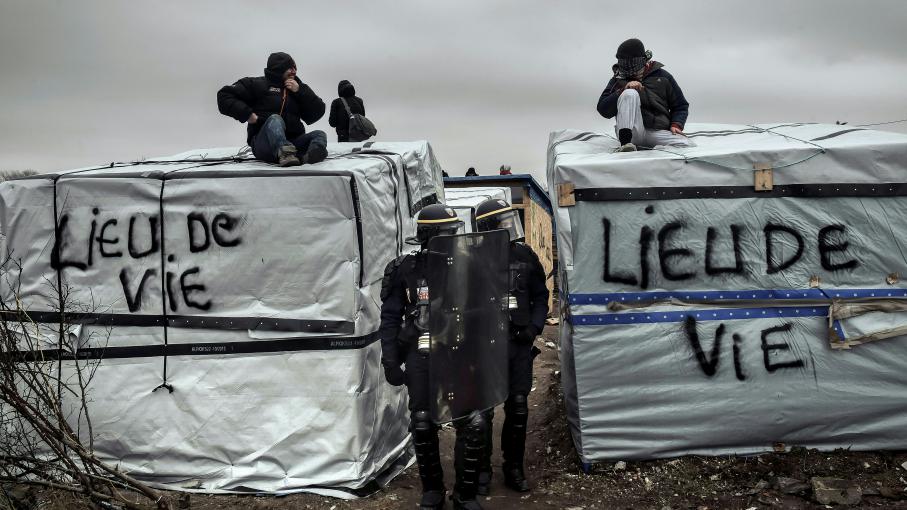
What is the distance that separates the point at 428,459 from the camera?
4992mm

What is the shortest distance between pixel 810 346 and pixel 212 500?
466cm

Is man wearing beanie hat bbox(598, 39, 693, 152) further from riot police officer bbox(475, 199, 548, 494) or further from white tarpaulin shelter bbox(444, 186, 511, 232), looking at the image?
white tarpaulin shelter bbox(444, 186, 511, 232)

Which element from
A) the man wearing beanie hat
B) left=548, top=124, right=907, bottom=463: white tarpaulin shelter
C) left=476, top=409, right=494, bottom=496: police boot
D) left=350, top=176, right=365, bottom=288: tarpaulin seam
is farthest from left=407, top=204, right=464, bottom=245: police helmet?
the man wearing beanie hat

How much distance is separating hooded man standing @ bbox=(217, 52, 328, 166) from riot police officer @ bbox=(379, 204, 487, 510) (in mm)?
1477

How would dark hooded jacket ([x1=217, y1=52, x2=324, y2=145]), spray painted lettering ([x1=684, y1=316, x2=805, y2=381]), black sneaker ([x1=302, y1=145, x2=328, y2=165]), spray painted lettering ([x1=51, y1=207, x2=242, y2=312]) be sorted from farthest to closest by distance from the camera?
dark hooded jacket ([x1=217, y1=52, x2=324, y2=145]) < black sneaker ([x1=302, y1=145, x2=328, y2=165]) < spray painted lettering ([x1=51, y1=207, x2=242, y2=312]) < spray painted lettering ([x1=684, y1=316, x2=805, y2=381])

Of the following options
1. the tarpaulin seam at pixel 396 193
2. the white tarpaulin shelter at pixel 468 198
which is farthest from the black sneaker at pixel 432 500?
the white tarpaulin shelter at pixel 468 198

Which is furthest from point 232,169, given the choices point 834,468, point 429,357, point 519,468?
point 834,468

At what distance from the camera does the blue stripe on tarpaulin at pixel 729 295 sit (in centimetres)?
537

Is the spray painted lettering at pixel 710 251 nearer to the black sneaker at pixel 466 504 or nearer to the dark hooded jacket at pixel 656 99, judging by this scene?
the dark hooded jacket at pixel 656 99

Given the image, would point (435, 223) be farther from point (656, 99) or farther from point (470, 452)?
point (656, 99)

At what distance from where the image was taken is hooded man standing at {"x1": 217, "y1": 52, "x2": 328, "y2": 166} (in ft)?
19.3

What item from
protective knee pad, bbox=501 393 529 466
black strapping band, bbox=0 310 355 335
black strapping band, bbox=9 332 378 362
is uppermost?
black strapping band, bbox=0 310 355 335

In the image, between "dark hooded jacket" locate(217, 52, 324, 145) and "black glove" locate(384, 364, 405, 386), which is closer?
"black glove" locate(384, 364, 405, 386)

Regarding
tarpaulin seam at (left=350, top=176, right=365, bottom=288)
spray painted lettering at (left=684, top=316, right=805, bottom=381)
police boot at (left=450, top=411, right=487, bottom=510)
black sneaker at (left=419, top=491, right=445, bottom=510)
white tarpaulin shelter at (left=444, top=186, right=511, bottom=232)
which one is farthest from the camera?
white tarpaulin shelter at (left=444, top=186, right=511, bottom=232)
